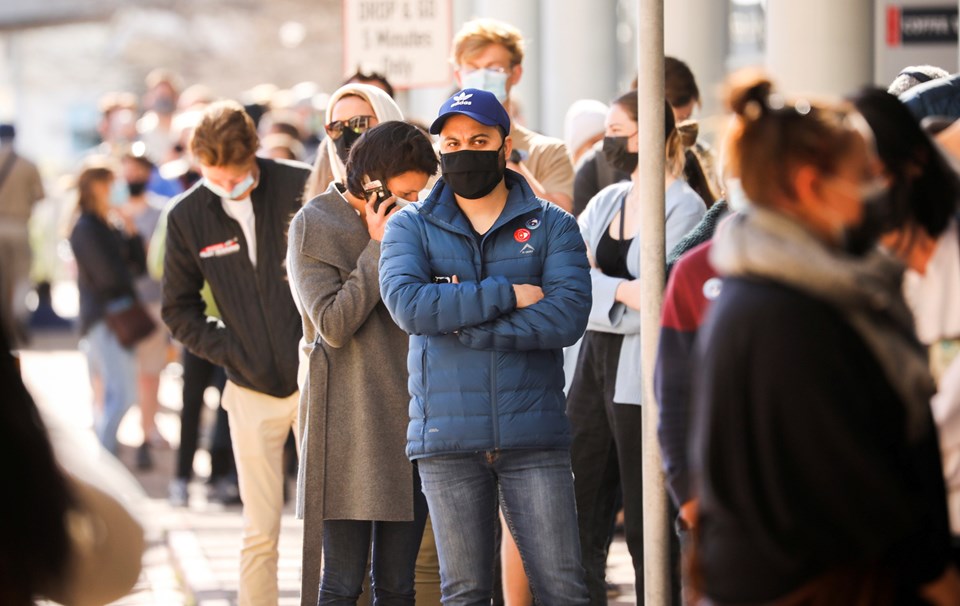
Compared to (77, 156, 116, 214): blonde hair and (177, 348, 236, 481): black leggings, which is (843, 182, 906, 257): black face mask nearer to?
(177, 348, 236, 481): black leggings

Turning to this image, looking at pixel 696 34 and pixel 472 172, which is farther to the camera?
pixel 696 34

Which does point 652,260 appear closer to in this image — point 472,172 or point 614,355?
point 472,172

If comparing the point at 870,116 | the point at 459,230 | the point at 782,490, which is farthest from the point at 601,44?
the point at 782,490

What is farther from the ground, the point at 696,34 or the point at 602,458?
the point at 696,34

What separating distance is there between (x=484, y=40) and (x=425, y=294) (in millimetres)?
2498

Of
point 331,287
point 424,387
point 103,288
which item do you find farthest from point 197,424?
point 424,387

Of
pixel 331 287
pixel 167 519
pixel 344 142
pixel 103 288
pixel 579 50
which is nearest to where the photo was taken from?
pixel 331 287

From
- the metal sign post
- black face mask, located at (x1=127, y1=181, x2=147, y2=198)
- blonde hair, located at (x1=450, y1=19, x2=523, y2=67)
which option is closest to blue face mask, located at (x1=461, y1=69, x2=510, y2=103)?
blonde hair, located at (x1=450, y1=19, x2=523, y2=67)

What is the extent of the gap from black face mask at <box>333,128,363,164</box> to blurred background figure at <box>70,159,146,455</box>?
5.61m

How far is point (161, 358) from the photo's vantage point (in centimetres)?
1275

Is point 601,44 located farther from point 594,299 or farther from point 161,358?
point 594,299

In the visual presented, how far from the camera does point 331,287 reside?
19.5ft

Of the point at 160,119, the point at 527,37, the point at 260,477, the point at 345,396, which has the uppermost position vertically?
the point at 527,37

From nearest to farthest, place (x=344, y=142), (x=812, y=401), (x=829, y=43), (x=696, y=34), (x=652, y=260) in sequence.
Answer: (x=812, y=401) < (x=652, y=260) < (x=344, y=142) < (x=829, y=43) < (x=696, y=34)
